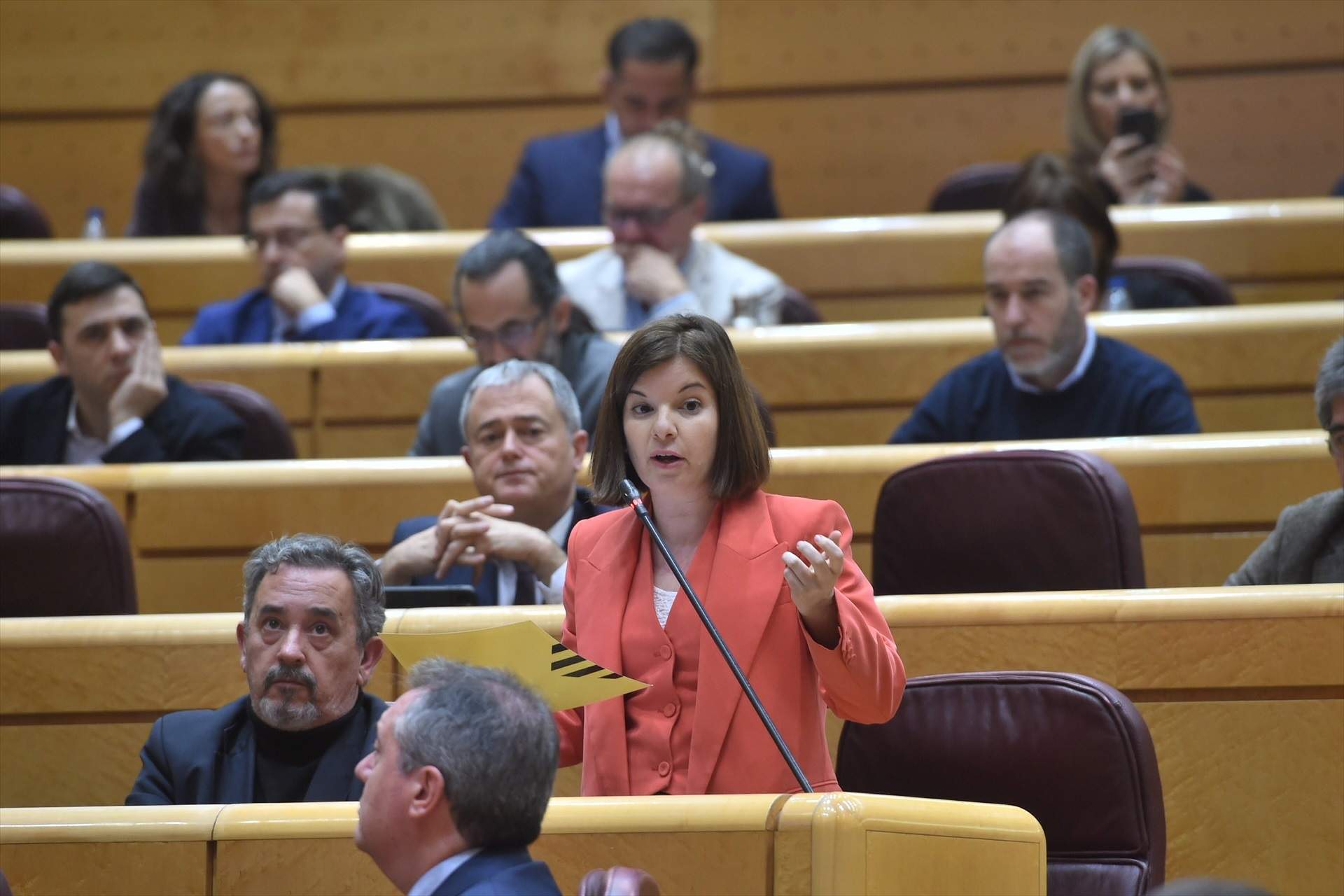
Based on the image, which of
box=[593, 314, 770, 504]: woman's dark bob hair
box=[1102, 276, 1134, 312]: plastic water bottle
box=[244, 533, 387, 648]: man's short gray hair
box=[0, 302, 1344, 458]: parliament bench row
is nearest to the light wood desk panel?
box=[1102, 276, 1134, 312]: plastic water bottle

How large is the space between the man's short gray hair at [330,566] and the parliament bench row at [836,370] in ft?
2.83

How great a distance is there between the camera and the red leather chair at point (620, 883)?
2.79ft

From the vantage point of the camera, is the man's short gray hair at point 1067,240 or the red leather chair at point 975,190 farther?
the red leather chair at point 975,190

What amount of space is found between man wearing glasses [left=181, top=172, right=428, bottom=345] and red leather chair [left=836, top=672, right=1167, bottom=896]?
132 centimetres

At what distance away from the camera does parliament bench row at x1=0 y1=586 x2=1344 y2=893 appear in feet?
4.58

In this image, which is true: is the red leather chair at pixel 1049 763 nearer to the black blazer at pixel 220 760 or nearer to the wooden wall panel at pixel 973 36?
the black blazer at pixel 220 760

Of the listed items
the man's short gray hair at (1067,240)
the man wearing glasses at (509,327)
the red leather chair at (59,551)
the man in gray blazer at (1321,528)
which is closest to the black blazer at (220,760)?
the red leather chair at (59,551)

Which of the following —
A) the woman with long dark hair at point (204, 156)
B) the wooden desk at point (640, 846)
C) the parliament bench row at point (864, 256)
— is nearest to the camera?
the wooden desk at point (640, 846)

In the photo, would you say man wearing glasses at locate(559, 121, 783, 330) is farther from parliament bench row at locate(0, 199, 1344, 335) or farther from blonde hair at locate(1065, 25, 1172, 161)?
blonde hair at locate(1065, 25, 1172, 161)

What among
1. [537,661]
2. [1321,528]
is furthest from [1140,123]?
[537,661]

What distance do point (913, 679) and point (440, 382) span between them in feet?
3.12

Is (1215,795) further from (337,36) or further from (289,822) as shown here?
(337,36)

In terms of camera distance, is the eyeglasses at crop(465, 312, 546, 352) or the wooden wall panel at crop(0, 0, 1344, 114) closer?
the eyeglasses at crop(465, 312, 546, 352)

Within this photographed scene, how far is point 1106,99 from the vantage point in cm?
275
